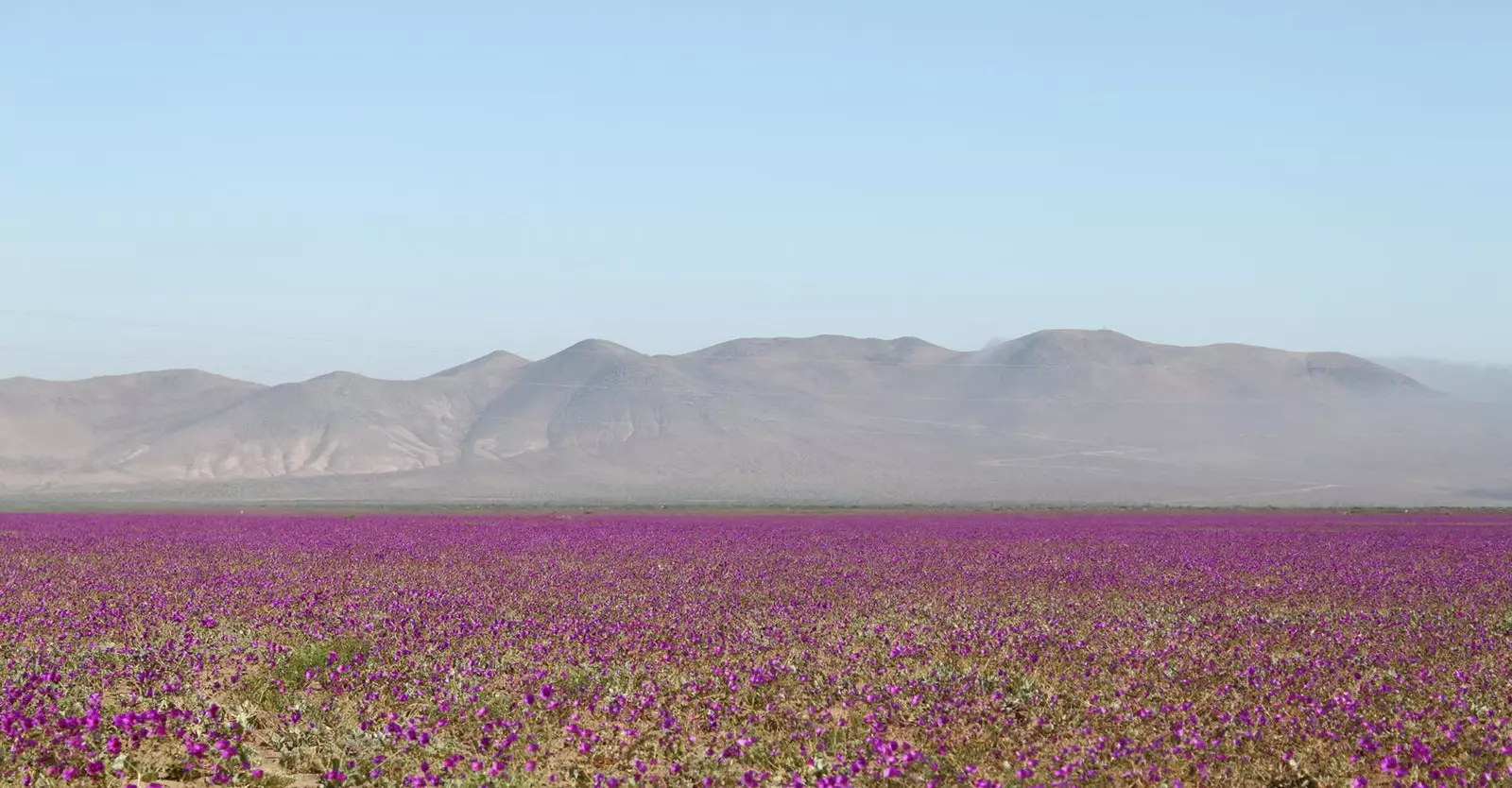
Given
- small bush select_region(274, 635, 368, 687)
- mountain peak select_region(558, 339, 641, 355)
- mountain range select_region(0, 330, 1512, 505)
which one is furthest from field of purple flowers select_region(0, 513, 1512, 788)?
mountain peak select_region(558, 339, 641, 355)

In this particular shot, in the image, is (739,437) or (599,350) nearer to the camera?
(739,437)

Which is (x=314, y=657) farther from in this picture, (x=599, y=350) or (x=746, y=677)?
(x=599, y=350)

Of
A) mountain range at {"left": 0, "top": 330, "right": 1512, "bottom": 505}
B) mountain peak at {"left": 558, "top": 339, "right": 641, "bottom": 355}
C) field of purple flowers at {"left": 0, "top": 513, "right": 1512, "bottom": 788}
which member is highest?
mountain peak at {"left": 558, "top": 339, "right": 641, "bottom": 355}

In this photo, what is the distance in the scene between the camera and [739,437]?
15000 centimetres

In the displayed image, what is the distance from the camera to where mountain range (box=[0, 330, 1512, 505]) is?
11706 centimetres

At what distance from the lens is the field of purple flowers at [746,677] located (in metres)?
7.36

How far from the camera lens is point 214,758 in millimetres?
7430

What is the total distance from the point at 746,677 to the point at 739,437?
14029 cm

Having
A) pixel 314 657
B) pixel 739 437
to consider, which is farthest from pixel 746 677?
pixel 739 437

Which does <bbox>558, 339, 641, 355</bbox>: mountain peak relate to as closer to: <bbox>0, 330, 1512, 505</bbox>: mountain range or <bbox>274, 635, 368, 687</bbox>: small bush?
<bbox>0, 330, 1512, 505</bbox>: mountain range

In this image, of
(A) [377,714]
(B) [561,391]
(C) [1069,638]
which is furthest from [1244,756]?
(B) [561,391]

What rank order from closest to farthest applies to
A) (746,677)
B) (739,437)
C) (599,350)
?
1. (746,677)
2. (739,437)
3. (599,350)

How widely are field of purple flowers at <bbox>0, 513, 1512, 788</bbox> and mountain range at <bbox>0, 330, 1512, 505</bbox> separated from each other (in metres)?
82.6

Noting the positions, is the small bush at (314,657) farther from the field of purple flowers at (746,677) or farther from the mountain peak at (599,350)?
the mountain peak at (599,350)
